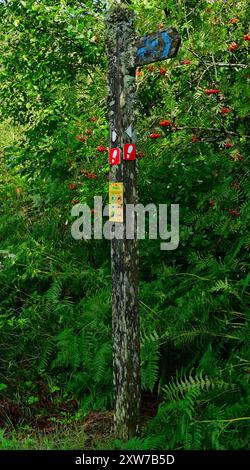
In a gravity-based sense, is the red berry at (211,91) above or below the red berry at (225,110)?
above

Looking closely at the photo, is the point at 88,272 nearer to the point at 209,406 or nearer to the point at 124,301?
the point at 124,301

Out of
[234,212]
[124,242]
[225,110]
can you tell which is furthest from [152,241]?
[124,242]

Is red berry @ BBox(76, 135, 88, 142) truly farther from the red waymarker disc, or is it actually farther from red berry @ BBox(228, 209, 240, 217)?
the red waymarker disc

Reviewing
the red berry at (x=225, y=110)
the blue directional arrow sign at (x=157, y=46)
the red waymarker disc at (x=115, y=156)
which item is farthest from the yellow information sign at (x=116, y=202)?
the red berry at (x=225, y=110)

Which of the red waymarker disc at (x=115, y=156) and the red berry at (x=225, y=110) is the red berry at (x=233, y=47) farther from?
the red waymarker disc at (x=115, y=156)

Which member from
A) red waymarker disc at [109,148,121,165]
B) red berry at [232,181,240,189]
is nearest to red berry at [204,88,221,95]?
red berry at [232,181,240,189]

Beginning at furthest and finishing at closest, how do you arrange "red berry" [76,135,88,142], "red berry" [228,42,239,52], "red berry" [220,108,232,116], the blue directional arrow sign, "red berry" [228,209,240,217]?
"red berry" [76,135,88,142] → "red berry" [228,42,239,52] → "red berry" [220,108,232,116] → "red berry" [228,209,240,217] → the blue directional arrow sign

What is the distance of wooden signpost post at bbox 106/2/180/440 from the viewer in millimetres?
4039

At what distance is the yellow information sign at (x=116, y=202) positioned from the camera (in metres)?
4.06

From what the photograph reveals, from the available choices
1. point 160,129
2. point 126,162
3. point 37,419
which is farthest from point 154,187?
point 37,419

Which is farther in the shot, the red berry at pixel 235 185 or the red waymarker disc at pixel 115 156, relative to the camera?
the red berry at pixel 235 185

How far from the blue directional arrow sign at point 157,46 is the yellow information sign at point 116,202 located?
78cm

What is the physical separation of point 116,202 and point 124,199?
6 centimetres

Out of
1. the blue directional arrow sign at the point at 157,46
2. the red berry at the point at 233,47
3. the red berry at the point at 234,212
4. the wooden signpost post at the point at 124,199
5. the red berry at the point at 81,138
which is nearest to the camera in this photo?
the blue directional arrow sign at the point at 157,46
